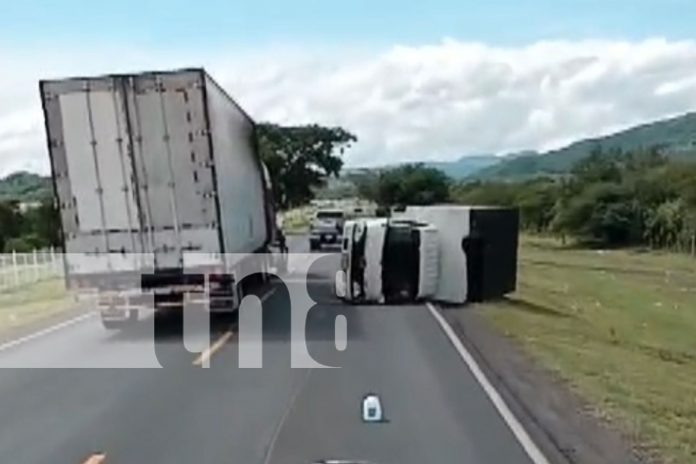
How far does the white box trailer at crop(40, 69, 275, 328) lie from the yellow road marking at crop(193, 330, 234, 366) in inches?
58.2

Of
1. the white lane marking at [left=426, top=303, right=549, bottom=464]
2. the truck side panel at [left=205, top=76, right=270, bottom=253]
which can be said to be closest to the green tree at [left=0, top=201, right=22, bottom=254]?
the truck side panel at [left=205, top=76, right=270, bottom=253]

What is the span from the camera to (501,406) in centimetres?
1293

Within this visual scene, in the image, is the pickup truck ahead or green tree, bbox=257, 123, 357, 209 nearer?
the pickup truck ahead

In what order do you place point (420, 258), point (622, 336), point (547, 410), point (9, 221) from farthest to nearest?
point (9, 221)
point (420, 258)
point (622, 336)
point (547, 410)

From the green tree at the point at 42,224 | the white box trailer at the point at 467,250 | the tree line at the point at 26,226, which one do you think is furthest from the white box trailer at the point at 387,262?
the tree line at the point at 26,226

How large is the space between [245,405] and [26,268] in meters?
29.0

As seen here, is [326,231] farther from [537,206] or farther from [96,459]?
[96,459]

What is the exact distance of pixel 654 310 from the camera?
116 feet

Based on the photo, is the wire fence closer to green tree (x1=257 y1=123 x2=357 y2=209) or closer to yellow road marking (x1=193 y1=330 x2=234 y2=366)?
yellow road marking (x1=193 y1=330 x2=234 y2=366)

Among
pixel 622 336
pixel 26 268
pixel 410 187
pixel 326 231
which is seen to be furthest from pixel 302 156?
pixel 622 336

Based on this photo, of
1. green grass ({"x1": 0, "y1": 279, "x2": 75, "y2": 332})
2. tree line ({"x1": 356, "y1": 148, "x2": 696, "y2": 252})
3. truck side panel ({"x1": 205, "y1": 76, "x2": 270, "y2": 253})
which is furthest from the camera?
tree line ({"x1": 356, "y1": 148, "x2": 696, "y2": 252})

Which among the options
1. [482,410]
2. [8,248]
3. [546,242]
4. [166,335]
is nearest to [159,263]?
[166,335]

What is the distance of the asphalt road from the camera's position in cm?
1050

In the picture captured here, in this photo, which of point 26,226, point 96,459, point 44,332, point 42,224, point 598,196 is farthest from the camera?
point 598,196
